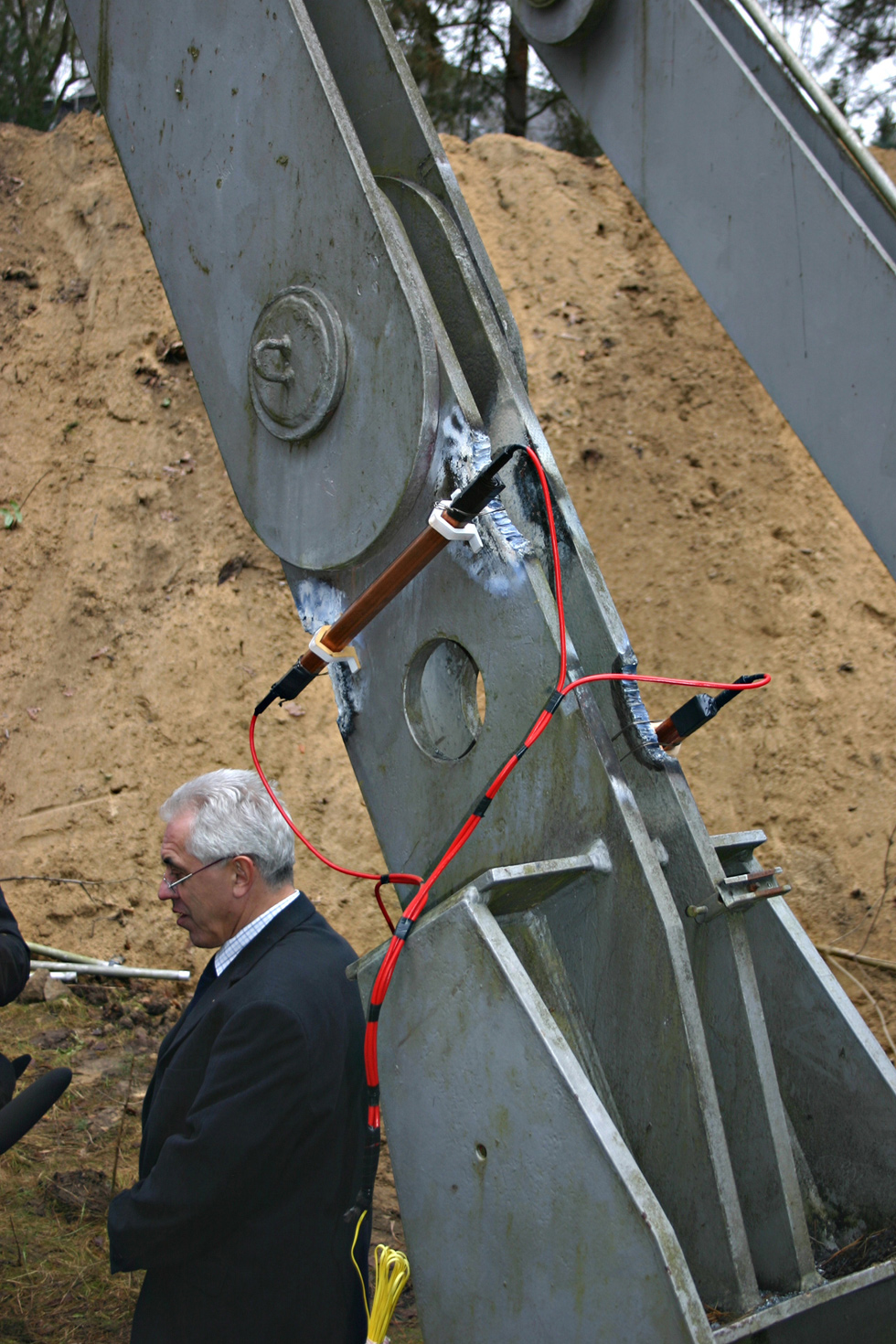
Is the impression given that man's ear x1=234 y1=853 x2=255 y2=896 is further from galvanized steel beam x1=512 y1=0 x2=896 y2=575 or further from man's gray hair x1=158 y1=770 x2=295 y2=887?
galvanized steel beam x1=512 y1=0 x2=896 y2=575

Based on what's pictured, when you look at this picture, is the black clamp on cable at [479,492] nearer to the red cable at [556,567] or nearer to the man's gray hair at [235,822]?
the red cable at [556,567]

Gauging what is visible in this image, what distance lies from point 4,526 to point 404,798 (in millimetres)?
6119

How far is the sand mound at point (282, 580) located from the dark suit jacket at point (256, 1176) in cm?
374

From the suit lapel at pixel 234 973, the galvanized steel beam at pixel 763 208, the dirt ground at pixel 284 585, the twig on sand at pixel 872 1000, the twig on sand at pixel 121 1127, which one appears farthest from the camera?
the dirt ground at pixel 284 585

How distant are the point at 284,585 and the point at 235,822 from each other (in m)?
4.58

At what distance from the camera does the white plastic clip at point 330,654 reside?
78.5 inches

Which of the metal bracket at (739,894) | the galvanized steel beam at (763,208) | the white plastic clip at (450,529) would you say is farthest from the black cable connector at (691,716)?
the galvanized steel beam at (763,208)

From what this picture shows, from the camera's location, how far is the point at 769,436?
7156 millimetres

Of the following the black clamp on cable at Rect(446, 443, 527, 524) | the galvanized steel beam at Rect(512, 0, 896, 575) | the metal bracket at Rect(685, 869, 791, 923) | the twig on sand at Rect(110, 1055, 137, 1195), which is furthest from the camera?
the twig on sand at Rect(110, 1055, 137, 1195)

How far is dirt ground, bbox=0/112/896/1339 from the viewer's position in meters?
6.04

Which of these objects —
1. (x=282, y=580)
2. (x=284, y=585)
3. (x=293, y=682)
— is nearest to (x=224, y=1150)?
(x=293, y=682)

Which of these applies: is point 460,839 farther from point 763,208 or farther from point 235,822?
point 763,208

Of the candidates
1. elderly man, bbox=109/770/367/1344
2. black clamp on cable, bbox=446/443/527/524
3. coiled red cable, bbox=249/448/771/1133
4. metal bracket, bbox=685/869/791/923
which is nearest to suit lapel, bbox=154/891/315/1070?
elderly man, bbox=109/770/367/1344

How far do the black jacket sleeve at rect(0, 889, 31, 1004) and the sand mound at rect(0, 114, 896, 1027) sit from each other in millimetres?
2655
